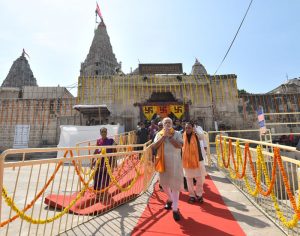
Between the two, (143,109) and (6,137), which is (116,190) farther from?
(6,137)

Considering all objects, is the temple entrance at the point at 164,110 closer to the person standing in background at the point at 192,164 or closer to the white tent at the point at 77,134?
the white tent at the point at 77,134

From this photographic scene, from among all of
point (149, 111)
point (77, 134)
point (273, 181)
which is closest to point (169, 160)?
point (273, 181)

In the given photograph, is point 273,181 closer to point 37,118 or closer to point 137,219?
point 137,219

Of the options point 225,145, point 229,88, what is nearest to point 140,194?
point 225,145

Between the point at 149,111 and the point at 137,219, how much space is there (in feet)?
38.0

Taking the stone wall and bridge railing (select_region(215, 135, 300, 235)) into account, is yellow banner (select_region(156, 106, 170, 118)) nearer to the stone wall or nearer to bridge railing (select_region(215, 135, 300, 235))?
the stone wall

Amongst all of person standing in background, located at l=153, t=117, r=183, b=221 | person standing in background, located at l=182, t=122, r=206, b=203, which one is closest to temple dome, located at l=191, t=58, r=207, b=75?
person standing in background, located at l=182, t=122, r=206, b=203

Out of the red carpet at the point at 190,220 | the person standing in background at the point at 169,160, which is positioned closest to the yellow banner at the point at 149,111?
the red carpet at the point at 190,220

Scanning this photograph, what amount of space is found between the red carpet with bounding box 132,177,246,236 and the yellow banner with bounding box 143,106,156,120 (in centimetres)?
1042

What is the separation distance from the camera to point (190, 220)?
3.28 m

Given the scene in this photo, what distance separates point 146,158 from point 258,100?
44.5 ft

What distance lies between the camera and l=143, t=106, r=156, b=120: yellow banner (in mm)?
14664

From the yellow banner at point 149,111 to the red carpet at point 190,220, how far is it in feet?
34.2

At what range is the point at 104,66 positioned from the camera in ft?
103
